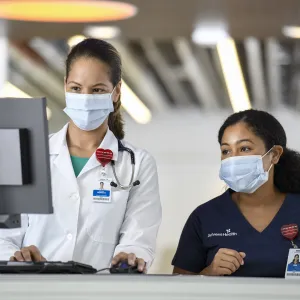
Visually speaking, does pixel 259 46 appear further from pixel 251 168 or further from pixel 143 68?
pixel 251 168

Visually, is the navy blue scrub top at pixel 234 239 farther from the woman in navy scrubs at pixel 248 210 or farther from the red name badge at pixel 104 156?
the red name badge at pixel 104 156

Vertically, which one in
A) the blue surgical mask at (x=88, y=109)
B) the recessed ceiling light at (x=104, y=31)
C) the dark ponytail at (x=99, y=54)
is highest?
the recessed ceiling light at (x=104, y=31)

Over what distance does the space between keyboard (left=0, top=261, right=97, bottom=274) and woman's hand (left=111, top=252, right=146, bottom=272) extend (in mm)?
292

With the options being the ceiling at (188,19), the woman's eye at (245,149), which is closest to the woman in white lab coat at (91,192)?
the woman's eye at (245,149)

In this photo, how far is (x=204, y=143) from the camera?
1204 centimetres

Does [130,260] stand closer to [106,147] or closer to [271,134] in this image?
[106,147]

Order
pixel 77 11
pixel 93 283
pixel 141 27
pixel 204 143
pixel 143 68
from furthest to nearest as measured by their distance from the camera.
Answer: pixel 204 143 → pixel 143 68 → pixel 141 27 → pixel 77 11 → pixel 93 283

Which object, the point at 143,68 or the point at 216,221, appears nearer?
the point at 216,221

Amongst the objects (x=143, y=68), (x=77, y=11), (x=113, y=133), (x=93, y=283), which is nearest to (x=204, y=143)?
(x=143, y=68)

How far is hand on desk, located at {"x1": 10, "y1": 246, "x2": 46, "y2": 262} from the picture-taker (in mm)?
2895

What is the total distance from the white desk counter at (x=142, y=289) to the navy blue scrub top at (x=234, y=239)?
0.92 m

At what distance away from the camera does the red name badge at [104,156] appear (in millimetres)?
3275

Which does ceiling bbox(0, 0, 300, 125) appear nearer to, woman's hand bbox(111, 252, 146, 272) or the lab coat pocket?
the lab coat pocket

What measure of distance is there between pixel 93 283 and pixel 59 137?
4.07 ft
